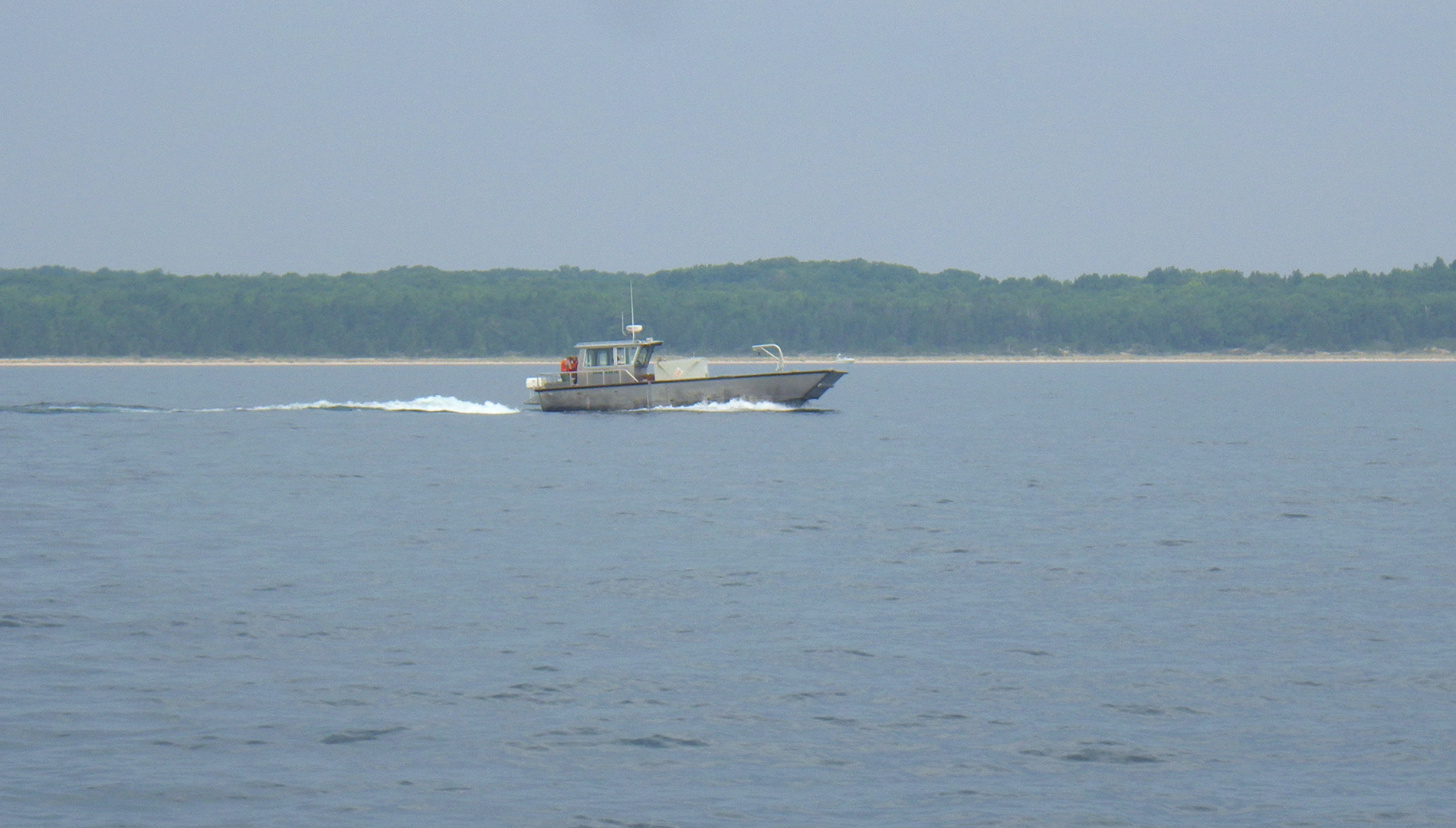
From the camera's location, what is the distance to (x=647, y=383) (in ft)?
231

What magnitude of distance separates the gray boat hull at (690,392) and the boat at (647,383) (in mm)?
35

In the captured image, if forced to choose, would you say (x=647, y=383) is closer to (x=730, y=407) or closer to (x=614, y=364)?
(x=614, y=364)

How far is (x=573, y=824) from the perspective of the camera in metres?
13.4

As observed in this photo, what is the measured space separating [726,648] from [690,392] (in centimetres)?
5119

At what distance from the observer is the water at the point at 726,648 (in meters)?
14.3

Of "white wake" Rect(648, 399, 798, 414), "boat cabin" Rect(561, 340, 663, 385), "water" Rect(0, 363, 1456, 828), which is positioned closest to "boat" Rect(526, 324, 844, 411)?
"boat cabin" Rect(561, 340, 663, 385)

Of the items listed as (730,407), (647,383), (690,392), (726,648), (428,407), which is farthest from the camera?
(428,407)

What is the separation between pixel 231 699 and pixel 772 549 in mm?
Answer: 14500

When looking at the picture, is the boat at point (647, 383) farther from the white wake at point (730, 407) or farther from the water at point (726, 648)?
the water at point (726, 648)

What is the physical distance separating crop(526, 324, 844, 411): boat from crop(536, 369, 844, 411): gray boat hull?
35 millimetres

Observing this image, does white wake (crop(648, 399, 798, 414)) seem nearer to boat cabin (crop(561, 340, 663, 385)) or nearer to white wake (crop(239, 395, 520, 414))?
boat cabin (crop(561, 340, 663, 385))

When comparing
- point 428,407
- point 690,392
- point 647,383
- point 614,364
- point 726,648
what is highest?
point 614,364

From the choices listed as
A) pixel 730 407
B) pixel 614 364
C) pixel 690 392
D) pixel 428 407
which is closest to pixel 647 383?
pixel 614 364

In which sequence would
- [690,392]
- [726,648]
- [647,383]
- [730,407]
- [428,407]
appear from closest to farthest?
[726,648] → [647,383] → [690,392] → [730,407] → [428,407]
